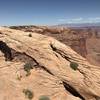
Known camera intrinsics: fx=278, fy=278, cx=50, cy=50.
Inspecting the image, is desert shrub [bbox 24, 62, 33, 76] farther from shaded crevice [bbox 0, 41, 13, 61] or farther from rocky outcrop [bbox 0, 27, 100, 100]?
shaded crevice [bbox 0, 41, 13, 61]

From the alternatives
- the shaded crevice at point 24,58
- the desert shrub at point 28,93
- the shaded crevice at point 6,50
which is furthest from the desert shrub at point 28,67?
the desert shrub at point 28,93

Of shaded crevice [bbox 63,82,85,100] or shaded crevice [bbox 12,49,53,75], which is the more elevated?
shaded crevice [bbox 12,49,53,75]

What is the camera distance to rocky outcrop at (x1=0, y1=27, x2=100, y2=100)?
119 feet

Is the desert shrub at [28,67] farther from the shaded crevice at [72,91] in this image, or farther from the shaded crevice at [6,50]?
the shaded crevice at [72,91]

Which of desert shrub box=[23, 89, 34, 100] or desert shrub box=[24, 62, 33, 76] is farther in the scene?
desert shrub box=[24, 62, 33, 76]

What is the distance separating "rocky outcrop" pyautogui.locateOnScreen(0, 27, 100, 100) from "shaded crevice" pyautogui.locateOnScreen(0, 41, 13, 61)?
353 millimetres

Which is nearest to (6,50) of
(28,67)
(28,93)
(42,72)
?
(28,67)

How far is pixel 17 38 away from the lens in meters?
42.3

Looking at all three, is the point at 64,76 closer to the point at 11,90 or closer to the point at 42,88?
the point at 42,88

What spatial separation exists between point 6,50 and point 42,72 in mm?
6957

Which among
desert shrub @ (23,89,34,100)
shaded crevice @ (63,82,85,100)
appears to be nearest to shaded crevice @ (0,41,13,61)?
desert shrub @ (23,89,34,100)

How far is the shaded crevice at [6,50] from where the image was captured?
41062mm

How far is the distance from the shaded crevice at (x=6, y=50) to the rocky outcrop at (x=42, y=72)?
13.9 inches

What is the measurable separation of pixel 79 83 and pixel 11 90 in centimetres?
980
